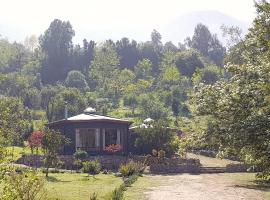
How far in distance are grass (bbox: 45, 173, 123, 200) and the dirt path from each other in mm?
2806

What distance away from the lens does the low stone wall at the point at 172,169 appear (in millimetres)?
39500

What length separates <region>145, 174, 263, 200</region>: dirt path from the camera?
81.7 feet

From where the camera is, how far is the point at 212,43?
162 meters

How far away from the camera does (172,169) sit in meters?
39.7

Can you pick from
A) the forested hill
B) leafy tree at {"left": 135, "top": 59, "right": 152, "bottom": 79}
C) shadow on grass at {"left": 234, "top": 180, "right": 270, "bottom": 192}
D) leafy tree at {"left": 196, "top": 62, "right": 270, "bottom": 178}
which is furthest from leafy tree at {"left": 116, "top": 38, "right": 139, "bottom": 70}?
leafy tree at {"left": 196, "top": 62, "right": 270, "bottom": 178}

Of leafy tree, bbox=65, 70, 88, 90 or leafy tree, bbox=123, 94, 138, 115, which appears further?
leafy tree, bbox=65, 70, 88, 90

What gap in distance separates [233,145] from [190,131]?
667 centimetres

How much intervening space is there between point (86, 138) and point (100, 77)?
55.1 m

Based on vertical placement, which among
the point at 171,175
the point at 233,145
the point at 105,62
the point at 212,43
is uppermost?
the point at 212,43

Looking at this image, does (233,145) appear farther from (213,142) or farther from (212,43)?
(212,43)

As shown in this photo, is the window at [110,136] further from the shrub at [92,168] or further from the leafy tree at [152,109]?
the leafy tree at [152,109]

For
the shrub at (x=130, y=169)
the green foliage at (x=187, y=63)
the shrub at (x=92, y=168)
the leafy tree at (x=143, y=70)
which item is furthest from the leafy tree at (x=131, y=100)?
the shrub at (x=130, y=169)

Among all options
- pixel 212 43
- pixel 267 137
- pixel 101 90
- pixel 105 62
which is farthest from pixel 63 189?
pixel 212 43

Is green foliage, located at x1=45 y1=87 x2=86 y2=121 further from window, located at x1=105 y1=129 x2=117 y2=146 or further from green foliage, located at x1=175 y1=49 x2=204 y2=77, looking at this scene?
green foliage, located at x1=175 y1=49 x2=204 y2=77
